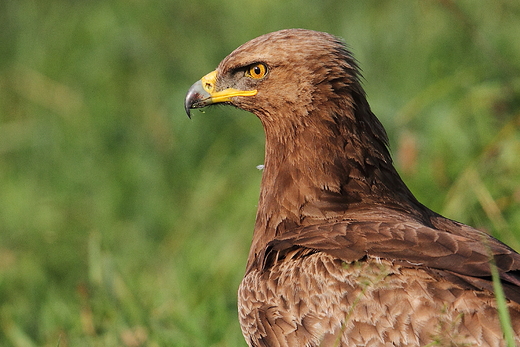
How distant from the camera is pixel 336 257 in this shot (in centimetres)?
374

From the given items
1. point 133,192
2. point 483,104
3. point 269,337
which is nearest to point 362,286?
point 269,337

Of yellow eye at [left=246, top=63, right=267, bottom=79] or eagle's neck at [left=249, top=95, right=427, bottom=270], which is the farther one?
yellow eye at [left=246, top=63, right=267, bottom=79]

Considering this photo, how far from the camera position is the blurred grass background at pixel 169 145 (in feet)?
18.6

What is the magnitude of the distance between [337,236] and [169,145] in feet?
15.4

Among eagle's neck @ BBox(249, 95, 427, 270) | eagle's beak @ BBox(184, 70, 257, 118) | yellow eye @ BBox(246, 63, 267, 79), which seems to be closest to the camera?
eagle's neck @ BBox(249, 95, 427, 270)

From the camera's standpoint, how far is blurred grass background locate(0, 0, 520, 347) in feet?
18.6

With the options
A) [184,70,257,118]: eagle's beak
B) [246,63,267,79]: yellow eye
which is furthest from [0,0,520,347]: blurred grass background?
[246,63,267,79]: yellow eye

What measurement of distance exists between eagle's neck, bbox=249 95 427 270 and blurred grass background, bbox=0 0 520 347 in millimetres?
1013

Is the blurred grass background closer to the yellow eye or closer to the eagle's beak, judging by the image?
the eagle's beak

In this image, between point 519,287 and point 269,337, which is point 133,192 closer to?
point 269,337

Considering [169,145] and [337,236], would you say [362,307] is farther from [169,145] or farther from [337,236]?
[169,145]

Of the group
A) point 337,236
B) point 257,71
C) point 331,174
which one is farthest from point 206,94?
point 337,236

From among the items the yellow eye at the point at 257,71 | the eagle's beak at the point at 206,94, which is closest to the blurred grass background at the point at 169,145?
the eagle's beak at the point at 206,94

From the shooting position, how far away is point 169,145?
27.4ft
